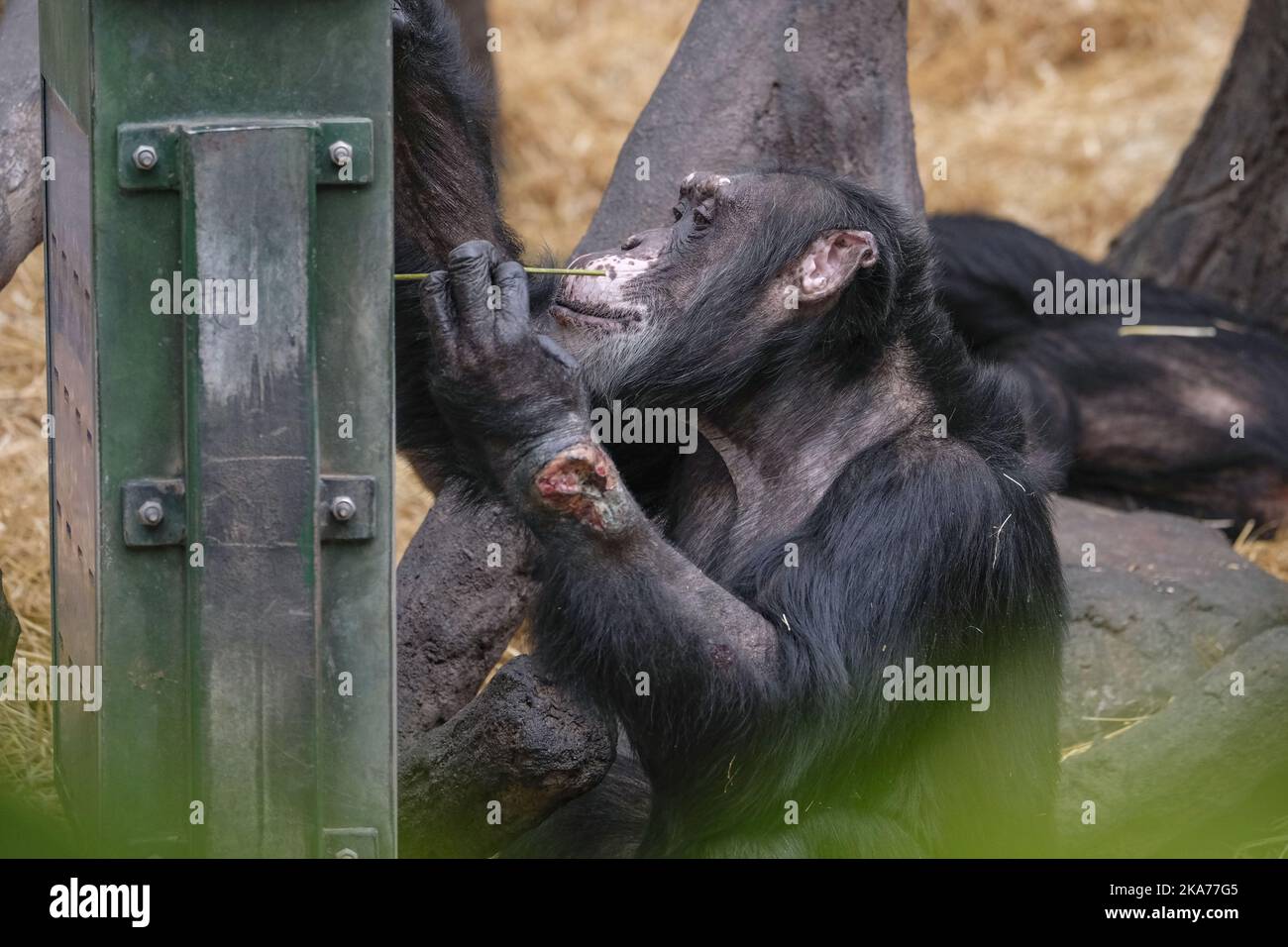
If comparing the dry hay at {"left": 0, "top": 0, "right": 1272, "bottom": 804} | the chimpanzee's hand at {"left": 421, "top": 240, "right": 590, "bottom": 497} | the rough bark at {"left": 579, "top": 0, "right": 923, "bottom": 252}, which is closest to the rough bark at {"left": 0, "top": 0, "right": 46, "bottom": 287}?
the chimpanzee's hand at {"left": 421, "top": 240, "right": 590, "bottom": 497}

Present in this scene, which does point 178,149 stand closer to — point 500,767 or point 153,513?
point 153,513

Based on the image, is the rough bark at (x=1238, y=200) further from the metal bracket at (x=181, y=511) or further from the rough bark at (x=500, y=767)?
the metal bracket at (x=181, y=511)

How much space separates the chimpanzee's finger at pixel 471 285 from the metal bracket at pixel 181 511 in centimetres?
53

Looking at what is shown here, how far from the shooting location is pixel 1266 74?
8047 mm

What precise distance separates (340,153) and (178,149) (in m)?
0.28

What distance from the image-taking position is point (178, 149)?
2.89 meters

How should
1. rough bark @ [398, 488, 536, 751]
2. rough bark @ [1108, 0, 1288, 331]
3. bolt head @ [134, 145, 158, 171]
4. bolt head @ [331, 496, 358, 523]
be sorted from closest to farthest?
bolt head @ [134, 145, 158, 171] < bolt head @ [331, 496, 358, 523] < rough bark @ [398, 488, 536, 751] < rough bark @ [1108, 0, 1288, 331]

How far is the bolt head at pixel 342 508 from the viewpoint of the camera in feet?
9.92

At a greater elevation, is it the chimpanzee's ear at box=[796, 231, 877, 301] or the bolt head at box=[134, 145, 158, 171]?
the bolt head at box=[134, 145, 158, 171]

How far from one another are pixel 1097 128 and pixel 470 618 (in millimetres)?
→ 8537

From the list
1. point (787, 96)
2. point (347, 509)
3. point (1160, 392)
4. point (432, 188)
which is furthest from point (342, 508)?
point (1160, 392)

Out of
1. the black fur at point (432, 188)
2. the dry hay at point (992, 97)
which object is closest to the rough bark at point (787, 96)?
the black fur at point (432, 188)

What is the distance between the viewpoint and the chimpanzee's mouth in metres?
4.06

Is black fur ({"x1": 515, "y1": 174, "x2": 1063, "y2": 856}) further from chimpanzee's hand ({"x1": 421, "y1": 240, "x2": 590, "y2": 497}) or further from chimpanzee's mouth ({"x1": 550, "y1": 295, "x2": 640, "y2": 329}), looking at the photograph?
chimpanzee's hand ({"x1": 421, "y1": 240, "x2": 590, "y2": 497})
